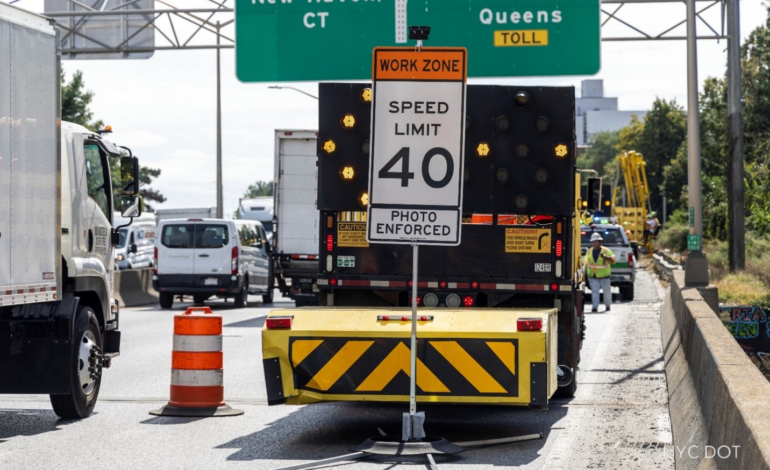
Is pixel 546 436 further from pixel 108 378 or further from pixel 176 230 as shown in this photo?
pixel 176 230

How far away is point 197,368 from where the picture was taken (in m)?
10.7

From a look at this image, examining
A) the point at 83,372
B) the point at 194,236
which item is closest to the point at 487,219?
the point at 83,372

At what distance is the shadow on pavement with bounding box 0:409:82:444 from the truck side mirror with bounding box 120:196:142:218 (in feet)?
6.78

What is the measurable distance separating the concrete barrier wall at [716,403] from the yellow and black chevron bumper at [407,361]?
1151mm

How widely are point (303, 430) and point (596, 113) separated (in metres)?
179

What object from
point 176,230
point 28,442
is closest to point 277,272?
point 176,230

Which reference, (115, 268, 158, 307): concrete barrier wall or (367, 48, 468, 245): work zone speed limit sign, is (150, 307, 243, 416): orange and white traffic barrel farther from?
(115, 268, 158, 307): concrete barrier wall

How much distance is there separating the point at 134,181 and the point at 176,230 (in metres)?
16.3

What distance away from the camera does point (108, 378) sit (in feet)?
46.2

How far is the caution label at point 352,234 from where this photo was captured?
1152cm

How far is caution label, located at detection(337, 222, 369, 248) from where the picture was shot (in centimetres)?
1152

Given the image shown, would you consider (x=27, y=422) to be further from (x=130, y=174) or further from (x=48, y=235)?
(x=130, y=174)

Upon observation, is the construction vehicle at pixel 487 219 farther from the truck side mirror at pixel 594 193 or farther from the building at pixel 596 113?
the building at pixel 596 113

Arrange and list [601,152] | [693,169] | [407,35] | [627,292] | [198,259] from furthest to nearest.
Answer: [601,152] → [627,292] → [198,259] → [693,169] → [407,35]
